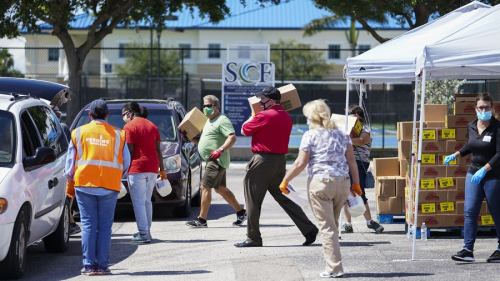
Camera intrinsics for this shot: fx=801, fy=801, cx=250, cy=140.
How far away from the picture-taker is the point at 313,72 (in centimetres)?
5178

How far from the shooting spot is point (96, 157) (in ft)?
25.7

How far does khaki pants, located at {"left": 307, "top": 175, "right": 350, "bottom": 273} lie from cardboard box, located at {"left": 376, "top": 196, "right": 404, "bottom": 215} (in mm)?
3740

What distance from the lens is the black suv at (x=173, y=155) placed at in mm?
12188

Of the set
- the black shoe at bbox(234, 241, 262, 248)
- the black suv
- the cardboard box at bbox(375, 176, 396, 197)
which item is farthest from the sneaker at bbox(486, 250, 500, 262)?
the black suv

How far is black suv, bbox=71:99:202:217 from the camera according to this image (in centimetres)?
1219

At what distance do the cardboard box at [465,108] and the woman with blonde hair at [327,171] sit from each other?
3.00 m

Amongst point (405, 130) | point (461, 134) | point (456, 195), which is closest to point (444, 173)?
point (456, 195)

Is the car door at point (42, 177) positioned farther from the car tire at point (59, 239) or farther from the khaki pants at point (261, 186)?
the khaki pants at point (261, 186)

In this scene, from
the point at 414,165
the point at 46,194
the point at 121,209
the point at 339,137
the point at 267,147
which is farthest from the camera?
the point at 121,209

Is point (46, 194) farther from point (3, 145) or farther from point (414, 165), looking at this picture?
point (414, 165)

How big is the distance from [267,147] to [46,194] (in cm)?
254

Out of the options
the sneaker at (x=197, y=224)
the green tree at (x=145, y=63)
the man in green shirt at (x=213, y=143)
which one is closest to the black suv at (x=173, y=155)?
the sneaker at (x=197, y=224)

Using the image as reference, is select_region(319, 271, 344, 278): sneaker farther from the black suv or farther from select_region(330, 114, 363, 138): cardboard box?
the black suv

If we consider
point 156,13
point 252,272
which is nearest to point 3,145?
point 252,272
